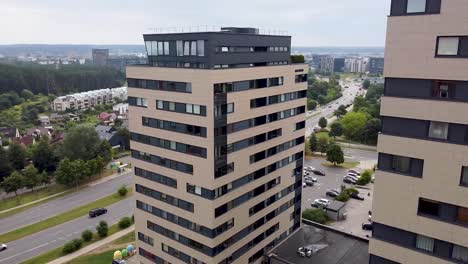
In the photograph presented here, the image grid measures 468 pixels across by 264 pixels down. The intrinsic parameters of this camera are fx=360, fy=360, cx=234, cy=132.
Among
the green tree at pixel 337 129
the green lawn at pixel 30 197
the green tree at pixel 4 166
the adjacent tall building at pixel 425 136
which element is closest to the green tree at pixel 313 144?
the green tree at pixel 337 129

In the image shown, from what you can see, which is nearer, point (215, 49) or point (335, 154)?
point (215, 49)

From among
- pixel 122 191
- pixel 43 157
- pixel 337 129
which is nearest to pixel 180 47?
pixel 122 191

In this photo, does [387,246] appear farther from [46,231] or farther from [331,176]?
[331,176]

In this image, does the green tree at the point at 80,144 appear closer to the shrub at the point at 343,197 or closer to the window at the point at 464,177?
the shrub at the point at 343,197

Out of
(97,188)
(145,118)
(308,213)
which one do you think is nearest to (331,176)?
(308,213)

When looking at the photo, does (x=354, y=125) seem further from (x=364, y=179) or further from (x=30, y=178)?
(x=30, y=178)

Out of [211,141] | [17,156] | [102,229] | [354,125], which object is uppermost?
[211,141]
